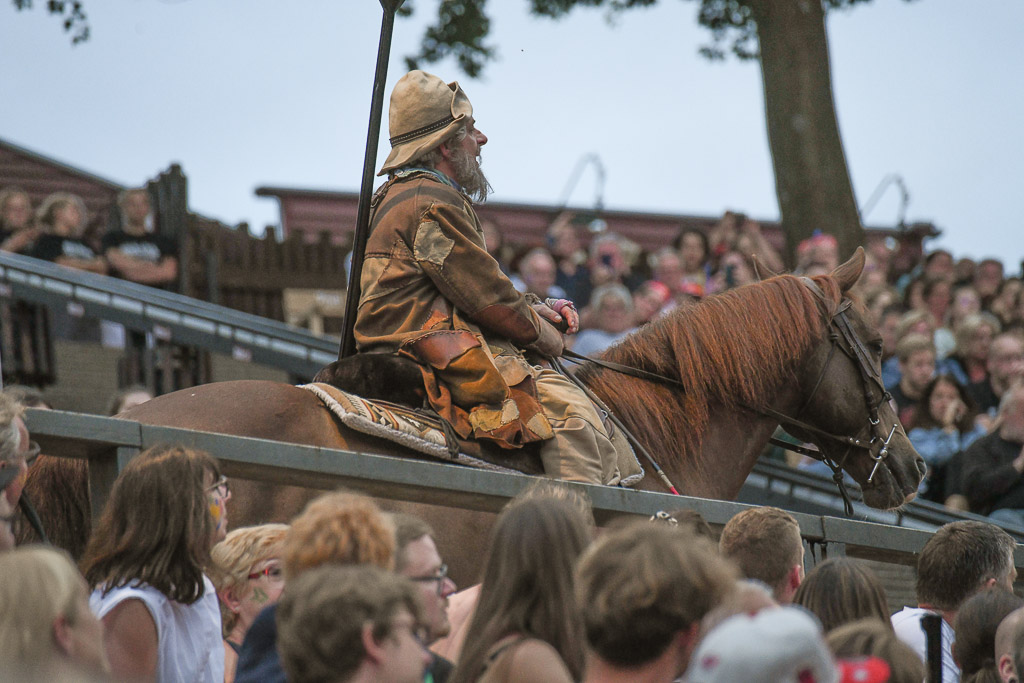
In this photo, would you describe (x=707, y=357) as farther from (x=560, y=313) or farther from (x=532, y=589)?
(x=532, y=589)

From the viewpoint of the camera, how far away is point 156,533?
3.47 metres

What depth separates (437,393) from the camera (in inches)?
199

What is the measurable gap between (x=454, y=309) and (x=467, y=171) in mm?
620

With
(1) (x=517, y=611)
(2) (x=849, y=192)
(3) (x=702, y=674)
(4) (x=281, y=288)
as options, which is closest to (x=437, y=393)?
(1) (x=517, y=611)

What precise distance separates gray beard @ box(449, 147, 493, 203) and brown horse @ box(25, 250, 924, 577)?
0.98 meters

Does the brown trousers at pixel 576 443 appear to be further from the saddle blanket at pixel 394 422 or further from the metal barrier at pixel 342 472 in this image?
the metal barrier at pixel 342 472

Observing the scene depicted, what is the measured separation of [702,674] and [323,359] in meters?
8.16

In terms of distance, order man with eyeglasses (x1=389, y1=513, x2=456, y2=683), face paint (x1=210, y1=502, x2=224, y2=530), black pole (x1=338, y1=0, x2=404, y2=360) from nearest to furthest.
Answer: man with eyeglasses (x1=389, y1=513, x2=456, y2=683), face paint (x1=210, y1=502, x2=224, y2=530), black pole (x1=338, y1=0, x2=404, y2=360)

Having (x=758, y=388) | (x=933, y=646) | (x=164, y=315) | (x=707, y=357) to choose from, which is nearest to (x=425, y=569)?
(x=933, y=646)

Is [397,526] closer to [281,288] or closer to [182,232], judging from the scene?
[182,232]

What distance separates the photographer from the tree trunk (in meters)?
13.5

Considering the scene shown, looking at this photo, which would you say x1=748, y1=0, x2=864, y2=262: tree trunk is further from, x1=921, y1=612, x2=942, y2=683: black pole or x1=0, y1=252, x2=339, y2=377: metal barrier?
x1=921, y1=612, x2=942, y2=683: black pole

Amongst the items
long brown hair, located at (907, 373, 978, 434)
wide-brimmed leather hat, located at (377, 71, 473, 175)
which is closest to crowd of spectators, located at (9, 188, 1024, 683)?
wide-brimmed leather hat, located at (377, 71, 473, 175)

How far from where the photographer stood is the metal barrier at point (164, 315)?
29.9ft
